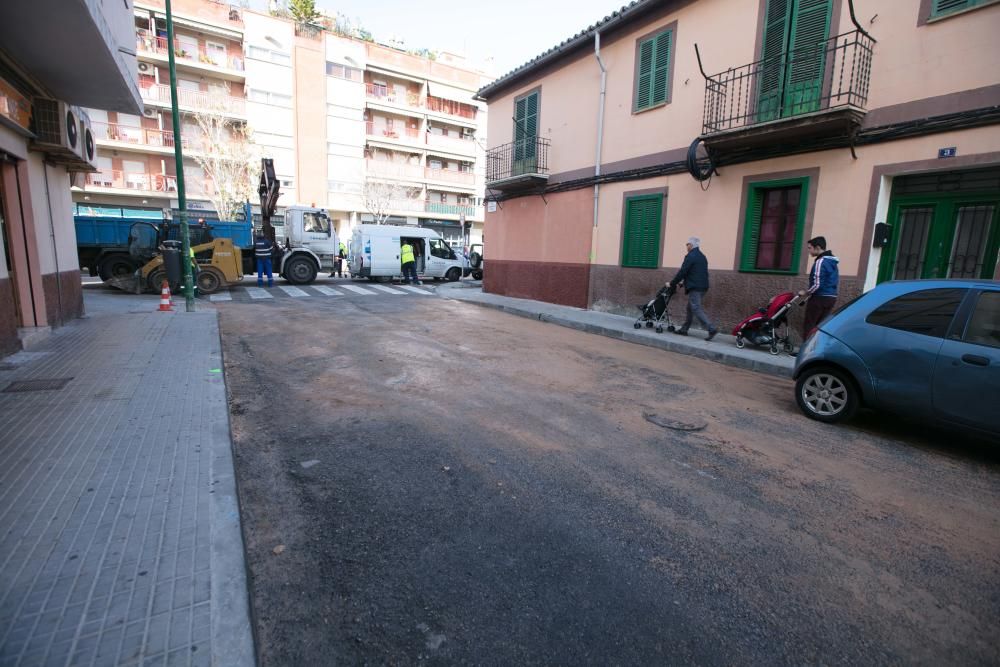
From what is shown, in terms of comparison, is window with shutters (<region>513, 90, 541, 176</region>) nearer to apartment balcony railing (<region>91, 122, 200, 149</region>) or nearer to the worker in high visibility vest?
the worker in high visibility vest

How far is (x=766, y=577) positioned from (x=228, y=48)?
40.0 metres

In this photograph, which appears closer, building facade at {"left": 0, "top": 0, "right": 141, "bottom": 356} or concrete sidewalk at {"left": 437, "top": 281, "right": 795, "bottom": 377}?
building facade at {"left": 0, "top": 0, "right": 141, "bottom": 356}

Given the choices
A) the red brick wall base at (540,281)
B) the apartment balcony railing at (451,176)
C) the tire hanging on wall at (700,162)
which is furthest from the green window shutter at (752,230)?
the apartment balcony railing at (451,176)

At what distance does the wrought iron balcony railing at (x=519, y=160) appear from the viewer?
48.0 feet

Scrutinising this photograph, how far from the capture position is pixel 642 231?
11.7 metres

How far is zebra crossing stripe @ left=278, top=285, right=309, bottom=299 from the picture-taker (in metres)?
15.8

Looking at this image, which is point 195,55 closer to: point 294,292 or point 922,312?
point 294,292

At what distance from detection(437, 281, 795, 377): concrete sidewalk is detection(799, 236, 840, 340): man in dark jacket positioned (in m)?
0.85

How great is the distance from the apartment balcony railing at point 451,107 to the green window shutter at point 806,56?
34.5m

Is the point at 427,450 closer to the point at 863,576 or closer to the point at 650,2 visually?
the point at 863,576

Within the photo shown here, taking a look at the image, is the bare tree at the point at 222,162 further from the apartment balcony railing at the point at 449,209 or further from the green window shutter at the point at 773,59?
the green window shutter at the point at 773,59

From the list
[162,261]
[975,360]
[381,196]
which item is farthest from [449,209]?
[975,360]

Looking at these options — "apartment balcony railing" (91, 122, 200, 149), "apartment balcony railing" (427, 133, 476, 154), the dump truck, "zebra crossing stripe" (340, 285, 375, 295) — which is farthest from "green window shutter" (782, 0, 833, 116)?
"apartment balcony railing" (427, 133, 476, 154)

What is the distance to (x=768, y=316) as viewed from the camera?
26.9 ft
